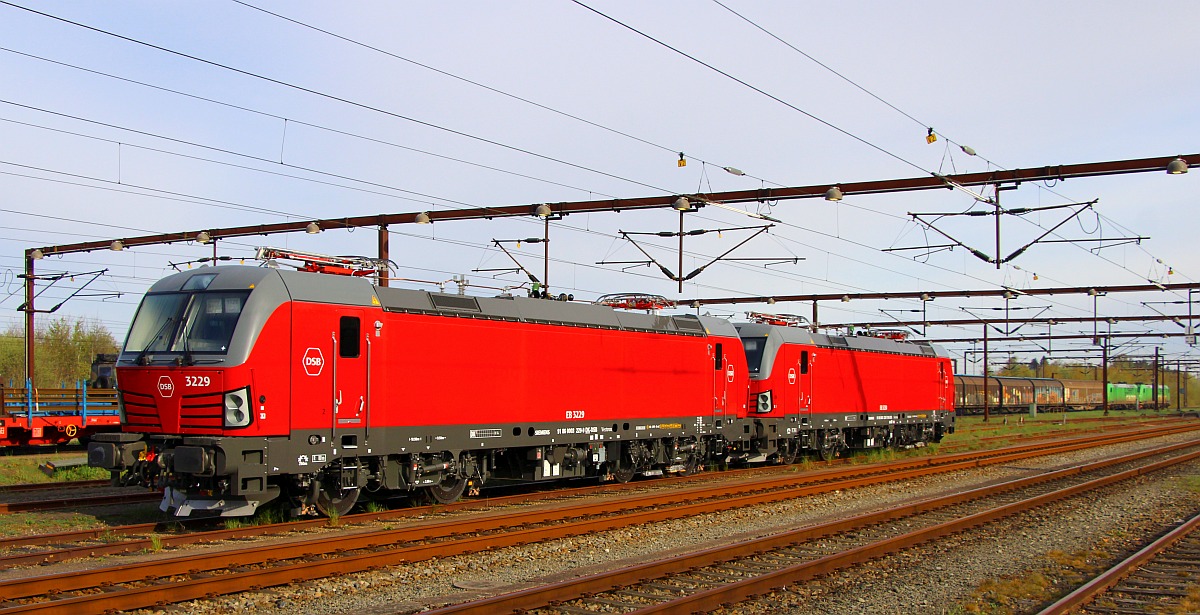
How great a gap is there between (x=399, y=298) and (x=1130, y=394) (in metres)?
116

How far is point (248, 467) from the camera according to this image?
13.6 meters

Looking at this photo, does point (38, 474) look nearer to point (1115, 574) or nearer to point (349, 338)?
point (349, 338)

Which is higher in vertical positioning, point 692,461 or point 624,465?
point 624,465

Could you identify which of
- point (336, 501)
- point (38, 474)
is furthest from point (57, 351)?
point (336, 501)

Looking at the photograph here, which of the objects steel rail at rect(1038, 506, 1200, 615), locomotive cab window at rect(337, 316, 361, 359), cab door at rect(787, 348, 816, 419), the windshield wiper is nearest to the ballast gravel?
steel rail at rect(1038, 506, 1200, 615)

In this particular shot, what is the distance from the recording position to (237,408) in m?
13.6

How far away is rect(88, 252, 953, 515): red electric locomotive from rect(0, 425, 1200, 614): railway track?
155 cm

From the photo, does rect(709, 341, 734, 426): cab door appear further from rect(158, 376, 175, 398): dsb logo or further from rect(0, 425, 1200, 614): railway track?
rect(158, 376, 175, 398): dsb logo

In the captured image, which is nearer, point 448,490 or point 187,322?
point 187,322

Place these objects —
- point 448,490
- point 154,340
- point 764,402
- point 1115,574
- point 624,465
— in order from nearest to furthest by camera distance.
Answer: point 1115,574, point 154,340, point 448,490, point 624,465, point 764,402

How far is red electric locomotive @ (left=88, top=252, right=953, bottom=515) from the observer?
13.8 metres

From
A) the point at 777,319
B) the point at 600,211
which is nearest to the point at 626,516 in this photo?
the point at 600,211

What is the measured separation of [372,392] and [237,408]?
2.43 meters

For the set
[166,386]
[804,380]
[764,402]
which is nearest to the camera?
[166,386]
